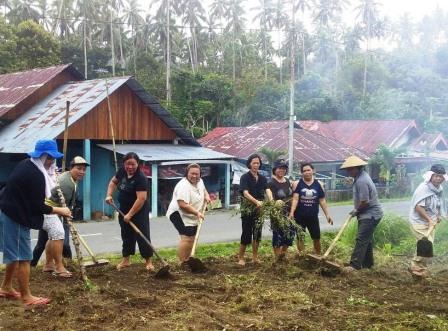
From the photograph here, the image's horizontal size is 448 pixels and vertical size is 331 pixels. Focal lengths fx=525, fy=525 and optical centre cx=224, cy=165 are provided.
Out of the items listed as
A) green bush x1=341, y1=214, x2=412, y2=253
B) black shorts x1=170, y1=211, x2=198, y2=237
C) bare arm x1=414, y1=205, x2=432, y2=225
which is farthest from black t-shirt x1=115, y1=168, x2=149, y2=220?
green bush x1=341, y1=214, x2=412, y2=253

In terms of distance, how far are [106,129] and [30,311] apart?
12.9 meters

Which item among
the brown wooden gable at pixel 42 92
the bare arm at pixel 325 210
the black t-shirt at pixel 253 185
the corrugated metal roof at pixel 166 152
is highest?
the brown wooden gable at pixel 42 92

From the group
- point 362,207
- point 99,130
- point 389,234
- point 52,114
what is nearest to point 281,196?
point 362,207

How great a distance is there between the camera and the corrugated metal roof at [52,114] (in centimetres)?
1597

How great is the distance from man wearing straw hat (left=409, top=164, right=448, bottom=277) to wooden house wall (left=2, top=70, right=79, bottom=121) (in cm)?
1513

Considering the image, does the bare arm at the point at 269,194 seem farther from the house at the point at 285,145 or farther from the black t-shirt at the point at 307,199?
the house at the point at 285,145

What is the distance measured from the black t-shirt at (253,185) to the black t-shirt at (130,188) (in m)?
1.40

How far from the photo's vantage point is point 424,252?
6.65 metres


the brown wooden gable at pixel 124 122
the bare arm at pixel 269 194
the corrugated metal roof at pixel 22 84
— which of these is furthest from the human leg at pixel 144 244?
the corrugated metal roof at pixel 22 84

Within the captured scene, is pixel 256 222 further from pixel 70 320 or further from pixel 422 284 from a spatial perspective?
pixel 70 320

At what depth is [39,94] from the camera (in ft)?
62.6

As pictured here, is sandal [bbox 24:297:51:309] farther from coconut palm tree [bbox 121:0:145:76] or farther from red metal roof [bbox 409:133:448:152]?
coconut palm tree [bbox 121:0:145:76]

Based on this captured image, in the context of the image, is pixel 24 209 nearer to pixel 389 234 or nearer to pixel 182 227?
pixel 182 227

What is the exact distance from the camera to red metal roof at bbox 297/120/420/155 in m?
30.4
